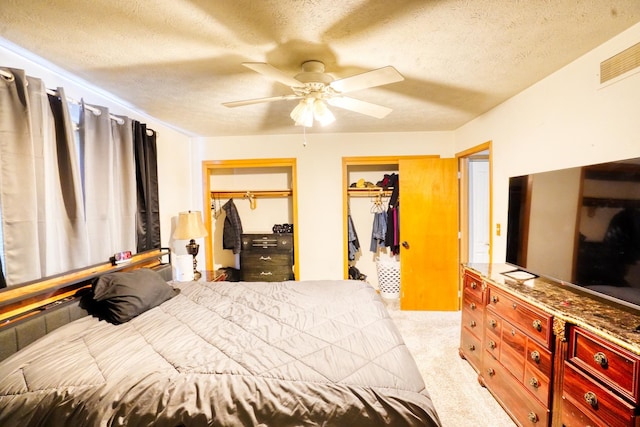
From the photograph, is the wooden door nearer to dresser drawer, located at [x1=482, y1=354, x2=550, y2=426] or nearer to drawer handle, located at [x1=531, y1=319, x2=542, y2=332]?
dresser drawer, located at [x1=482, y1=354, x2=550, y2=426]

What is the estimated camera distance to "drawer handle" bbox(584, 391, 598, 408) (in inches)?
45.9

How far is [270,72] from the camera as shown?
1.48 metres

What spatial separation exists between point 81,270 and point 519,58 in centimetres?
339

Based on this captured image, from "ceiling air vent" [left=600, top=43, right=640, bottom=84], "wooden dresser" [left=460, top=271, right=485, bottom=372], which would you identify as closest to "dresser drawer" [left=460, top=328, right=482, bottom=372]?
"wooden dresser" [left=460, top=271, right=485, bottom=372]

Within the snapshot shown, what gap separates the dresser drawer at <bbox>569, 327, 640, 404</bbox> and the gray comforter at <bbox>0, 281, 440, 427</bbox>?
30.9 inches

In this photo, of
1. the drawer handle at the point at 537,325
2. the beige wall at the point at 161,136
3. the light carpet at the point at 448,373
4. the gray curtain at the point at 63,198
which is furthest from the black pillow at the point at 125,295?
the drawer handle at the point at 537,325

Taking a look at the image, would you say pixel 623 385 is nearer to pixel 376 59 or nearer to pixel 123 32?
pixel 376 59

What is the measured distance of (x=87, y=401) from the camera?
1.06 metres

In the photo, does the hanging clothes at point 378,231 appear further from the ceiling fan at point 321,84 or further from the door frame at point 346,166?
the ceiling fan at point 321,84

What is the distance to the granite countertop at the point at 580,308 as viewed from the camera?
111 cm

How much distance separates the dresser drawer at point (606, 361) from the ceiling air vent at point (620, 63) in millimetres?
1480

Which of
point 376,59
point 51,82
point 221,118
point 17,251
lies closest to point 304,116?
point 376,59

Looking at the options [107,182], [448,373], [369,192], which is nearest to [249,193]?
[369,192]

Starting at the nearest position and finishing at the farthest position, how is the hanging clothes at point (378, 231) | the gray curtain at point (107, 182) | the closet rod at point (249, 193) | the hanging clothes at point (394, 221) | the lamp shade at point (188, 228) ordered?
the gray curtain at point (107, 182) → the lamp shade at point (188, 228) → the hanging clothes at point (394, 221) → the hanging clothes at point (378, 231) → the closet rod at point (249, 193)
